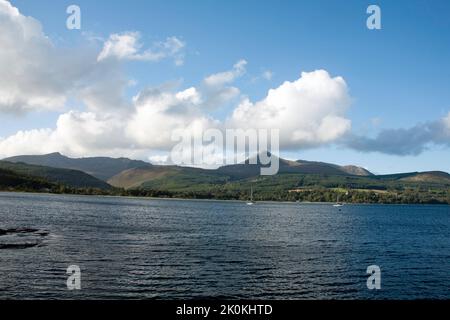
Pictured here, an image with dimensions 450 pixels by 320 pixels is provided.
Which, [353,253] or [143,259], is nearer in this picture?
[143,259]

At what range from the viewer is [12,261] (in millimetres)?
59344
